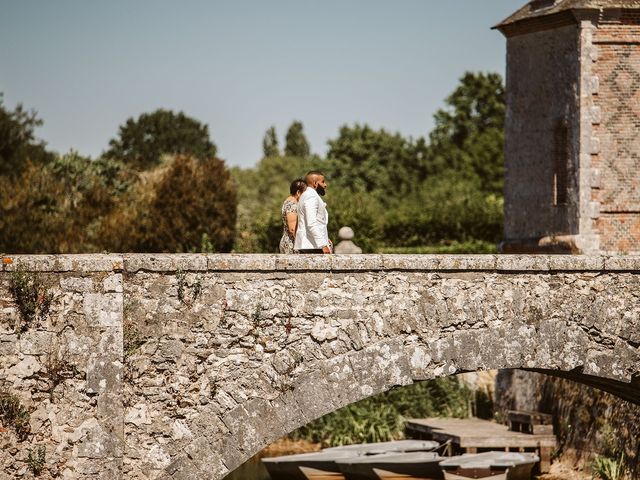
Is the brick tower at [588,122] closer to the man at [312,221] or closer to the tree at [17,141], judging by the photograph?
the man at [312,221]

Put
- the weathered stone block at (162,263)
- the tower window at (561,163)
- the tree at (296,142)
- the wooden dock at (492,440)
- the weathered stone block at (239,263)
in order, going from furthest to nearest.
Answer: the tree at (296,142)
the tower window at (561,163)
the wooden dock at (492,440)
the weathered stone block at (239,263)
the weathered stone block at (162,263)

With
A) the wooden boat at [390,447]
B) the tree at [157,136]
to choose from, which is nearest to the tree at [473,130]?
the tree at [157,136]

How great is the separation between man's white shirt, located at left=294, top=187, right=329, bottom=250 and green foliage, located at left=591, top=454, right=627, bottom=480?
28.9ft

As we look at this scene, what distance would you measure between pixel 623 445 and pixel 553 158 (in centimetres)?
748

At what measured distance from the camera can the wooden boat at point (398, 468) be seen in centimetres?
2170

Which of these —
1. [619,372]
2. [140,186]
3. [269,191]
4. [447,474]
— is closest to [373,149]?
[269,191]

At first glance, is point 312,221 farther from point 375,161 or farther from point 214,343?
point 375,161

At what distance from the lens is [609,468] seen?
19734 mm

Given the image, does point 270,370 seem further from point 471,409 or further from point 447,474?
point 471,409

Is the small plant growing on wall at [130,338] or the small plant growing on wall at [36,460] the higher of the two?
the small plant growing on wall at [130,338]

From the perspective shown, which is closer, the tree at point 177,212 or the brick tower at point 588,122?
the brick tower at point 588,122

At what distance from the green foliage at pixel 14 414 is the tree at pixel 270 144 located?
256 feet

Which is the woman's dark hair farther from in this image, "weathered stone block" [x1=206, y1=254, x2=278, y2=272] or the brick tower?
the brick tower

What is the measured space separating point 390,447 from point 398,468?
1660 millimetres
